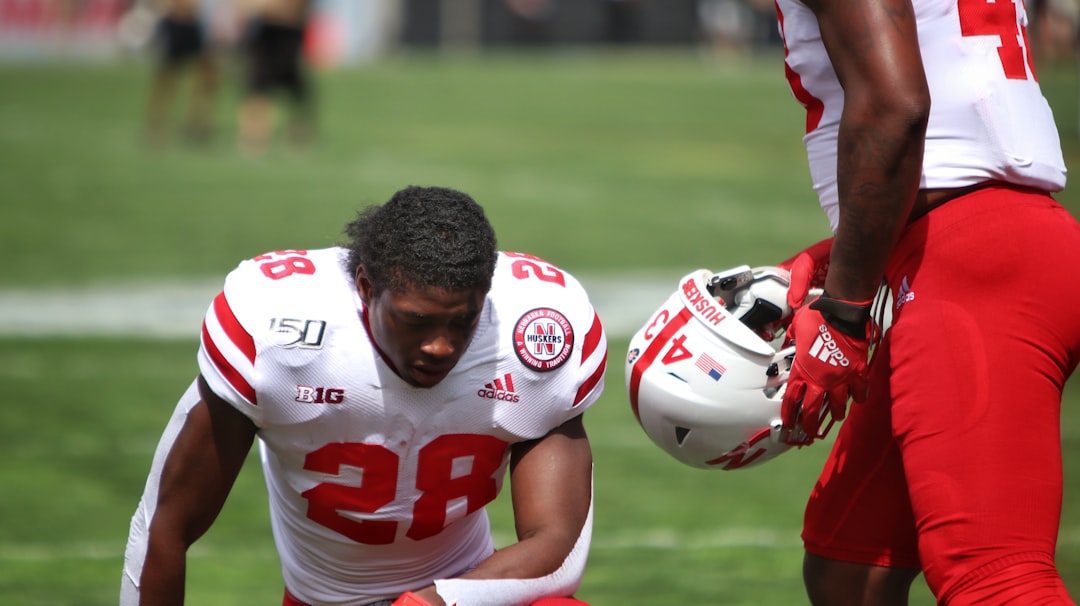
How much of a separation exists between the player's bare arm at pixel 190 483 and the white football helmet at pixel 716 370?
0.79 metres

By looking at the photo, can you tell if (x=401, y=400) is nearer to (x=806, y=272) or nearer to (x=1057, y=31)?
(x=806, y=272)

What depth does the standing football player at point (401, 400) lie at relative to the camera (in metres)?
2.52

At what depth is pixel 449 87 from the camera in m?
25.2

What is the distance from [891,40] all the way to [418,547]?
4.47ft

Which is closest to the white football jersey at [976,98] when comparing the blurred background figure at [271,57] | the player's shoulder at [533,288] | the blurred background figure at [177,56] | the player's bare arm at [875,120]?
the player's bare arm at [875,120]

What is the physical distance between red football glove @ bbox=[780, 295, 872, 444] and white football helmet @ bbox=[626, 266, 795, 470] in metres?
0.14

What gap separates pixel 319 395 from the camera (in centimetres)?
258

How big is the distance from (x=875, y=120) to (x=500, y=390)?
852 mm

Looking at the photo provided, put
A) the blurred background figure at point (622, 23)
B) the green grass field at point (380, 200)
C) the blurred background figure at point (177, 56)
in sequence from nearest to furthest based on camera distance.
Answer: the green grass field at point (380, 200) → the blurred background figure at point (177, 56) → the blurred background figure at point (622, 23)

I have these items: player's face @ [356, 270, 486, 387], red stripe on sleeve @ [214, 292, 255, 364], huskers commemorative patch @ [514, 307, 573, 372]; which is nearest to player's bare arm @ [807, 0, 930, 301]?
huskers commemorative patch @ [514, 307, 573, 372]

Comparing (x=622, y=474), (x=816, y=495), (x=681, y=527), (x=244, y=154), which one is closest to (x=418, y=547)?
(x=816, y=495)

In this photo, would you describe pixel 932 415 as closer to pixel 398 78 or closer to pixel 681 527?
pixel 681 527

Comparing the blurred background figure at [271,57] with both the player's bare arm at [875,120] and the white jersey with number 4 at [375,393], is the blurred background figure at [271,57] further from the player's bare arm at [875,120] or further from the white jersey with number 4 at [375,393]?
the player's bare arm at [875,120]

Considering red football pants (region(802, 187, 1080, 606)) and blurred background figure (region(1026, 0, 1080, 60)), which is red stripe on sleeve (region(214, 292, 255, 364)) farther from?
blurred background figure (region(1026, 0, 1080, 60))
